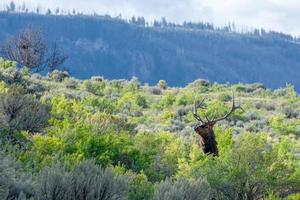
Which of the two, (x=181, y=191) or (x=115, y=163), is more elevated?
(x=181, y=191)

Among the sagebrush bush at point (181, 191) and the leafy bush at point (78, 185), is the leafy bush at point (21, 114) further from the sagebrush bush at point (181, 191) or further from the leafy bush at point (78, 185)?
the leafy bush at point (78, 185)

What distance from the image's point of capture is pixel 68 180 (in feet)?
26.5

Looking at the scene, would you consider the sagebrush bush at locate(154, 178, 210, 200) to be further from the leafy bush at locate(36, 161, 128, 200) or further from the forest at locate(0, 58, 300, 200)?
the leafy bush at locate(36, 161, 128, 200)

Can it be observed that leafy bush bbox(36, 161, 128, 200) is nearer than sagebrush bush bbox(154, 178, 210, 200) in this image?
Yes

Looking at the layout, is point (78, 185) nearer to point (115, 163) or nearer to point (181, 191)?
point (181, 191)

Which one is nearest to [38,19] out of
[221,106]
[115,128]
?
[221,106]

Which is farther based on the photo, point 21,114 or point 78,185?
point 21,114

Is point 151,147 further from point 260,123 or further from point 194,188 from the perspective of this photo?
point 260,123

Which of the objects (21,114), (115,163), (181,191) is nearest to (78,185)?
(181,191)

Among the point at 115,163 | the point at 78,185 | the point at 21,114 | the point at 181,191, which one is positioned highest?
the point at 21,114

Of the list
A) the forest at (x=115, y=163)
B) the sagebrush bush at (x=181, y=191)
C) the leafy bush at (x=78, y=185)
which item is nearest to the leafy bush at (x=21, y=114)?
the forest at (x=115, y=163)

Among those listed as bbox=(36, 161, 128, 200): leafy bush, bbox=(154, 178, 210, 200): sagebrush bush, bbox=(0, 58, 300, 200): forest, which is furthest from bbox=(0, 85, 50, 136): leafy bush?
bbox=(36, 161, 128, 200): leafy bush

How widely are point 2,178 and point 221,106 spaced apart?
2642 centimetres

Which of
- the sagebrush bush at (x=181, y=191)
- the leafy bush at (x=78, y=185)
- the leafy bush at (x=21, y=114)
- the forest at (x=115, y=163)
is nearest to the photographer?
the leafy bush at (x=78, y=185)
